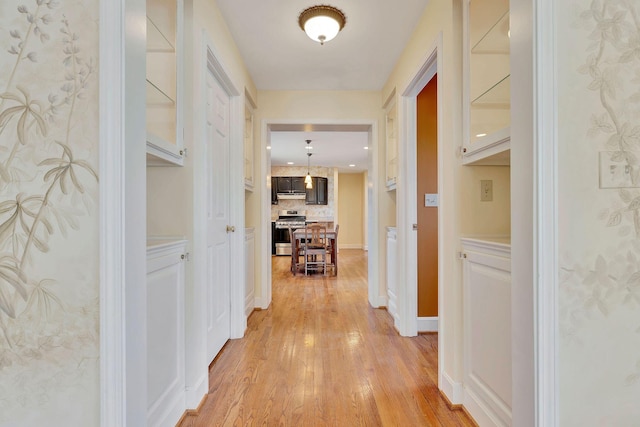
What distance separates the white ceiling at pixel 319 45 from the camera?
2135mm

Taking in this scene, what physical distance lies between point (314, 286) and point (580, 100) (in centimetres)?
402

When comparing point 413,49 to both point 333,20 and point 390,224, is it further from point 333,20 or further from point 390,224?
point 390,224

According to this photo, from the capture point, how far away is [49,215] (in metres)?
0.88

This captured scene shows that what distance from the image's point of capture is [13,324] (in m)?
0.87

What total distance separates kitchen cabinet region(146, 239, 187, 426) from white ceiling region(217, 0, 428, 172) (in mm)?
1723

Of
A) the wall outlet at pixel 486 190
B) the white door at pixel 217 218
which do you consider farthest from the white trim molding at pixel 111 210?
the wall outlet at pixel 486 190

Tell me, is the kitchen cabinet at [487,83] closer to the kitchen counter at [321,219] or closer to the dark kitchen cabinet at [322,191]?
Result: the dark kitchen cabinet at [322,191]

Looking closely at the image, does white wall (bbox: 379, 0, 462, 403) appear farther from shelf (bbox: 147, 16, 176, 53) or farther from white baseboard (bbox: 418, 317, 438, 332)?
shelf (bbox: 147, 16, 176, 53)

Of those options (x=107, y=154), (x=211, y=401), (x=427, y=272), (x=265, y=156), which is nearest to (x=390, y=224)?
(x=427, y=272)

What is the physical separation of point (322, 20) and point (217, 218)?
1.56m

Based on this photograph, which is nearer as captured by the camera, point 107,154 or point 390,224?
point 107,154

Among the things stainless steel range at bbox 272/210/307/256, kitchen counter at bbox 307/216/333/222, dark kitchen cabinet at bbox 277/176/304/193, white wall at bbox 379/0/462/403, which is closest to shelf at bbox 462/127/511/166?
white wall at bbox 379/0/462/403

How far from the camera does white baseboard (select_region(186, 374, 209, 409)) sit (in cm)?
163

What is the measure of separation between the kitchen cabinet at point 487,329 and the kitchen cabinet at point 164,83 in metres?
1.55
